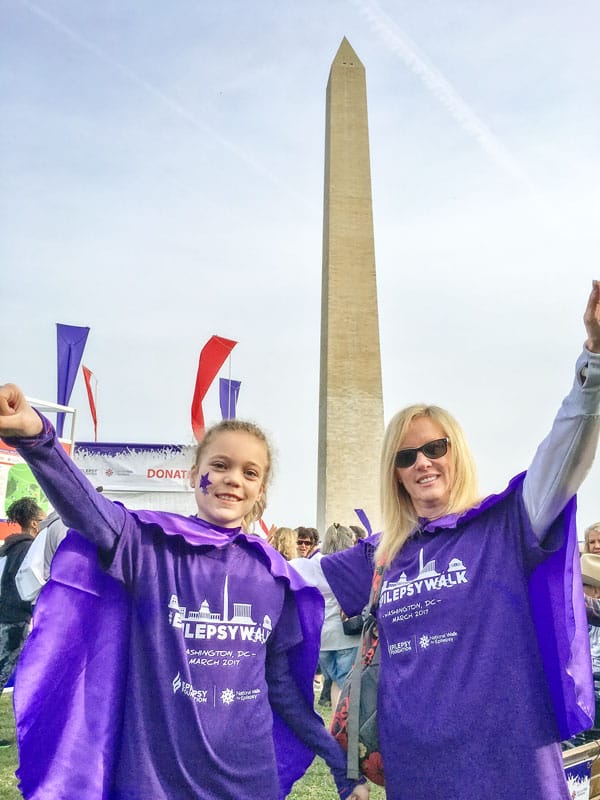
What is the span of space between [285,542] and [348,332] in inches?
412

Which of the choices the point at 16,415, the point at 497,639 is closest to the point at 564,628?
the point at 497,639

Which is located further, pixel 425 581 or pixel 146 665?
pixel 425 581

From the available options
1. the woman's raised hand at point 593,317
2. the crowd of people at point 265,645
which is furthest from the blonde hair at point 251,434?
the woman's raised hand at point 593,317

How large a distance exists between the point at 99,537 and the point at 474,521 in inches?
34.0

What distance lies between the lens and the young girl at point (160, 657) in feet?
5.27

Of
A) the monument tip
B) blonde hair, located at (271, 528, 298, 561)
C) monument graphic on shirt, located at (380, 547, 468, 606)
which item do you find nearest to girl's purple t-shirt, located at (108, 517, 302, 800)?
monument graphic on shirt, located at (380, 547, 468, 606)

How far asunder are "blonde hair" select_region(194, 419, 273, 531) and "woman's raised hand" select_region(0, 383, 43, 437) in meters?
0.62

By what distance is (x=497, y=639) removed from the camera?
167 cm

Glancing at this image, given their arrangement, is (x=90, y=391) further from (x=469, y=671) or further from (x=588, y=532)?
(x=469, y=671)

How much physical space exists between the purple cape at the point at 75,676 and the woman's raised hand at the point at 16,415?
38cm

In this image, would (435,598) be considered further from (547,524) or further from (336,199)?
(336,199)

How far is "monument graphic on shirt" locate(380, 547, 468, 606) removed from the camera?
1769mm

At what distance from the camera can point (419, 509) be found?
79.7 inches

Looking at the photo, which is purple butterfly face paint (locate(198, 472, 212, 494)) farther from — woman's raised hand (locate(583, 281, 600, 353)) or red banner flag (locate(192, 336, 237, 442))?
red banner flag (locate(192, 336, 237, 442))
